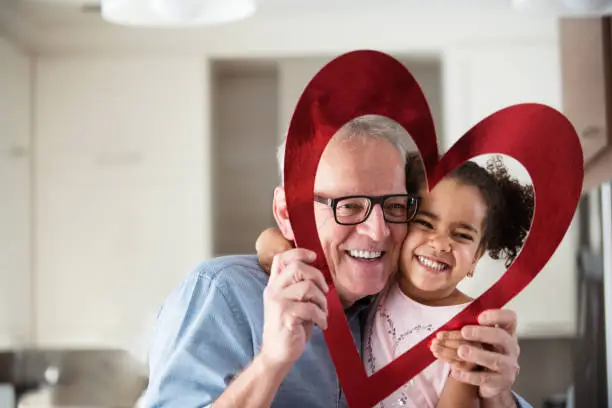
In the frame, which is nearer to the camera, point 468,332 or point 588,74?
point 468,332

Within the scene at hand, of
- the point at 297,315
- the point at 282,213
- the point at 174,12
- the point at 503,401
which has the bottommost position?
the point at 503,401

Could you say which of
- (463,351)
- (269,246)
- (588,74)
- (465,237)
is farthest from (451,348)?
(588,74)

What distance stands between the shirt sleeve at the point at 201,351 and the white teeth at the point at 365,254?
0.13 meters

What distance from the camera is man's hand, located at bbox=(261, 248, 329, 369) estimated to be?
0.63 metres

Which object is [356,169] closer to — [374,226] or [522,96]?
[374,226]

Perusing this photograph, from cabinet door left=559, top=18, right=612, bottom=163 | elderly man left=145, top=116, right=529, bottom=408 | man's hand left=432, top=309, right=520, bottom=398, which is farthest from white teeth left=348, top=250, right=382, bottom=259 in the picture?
cabinet door left=559, top=18, right=612, bottom=163

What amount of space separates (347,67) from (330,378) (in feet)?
1.08

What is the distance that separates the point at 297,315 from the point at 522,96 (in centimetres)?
38

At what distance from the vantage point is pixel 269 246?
678mm

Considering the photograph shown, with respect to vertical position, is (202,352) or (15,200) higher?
(15,200)

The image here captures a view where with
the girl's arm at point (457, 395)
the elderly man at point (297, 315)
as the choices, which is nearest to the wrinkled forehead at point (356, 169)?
the elderly man at point (297, 315)

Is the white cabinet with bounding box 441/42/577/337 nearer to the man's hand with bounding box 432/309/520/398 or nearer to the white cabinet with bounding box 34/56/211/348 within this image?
the man's hand with bounding box 432/309/520/398

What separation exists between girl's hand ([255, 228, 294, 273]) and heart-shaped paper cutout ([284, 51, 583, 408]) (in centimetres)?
3

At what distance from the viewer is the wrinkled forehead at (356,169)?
643 millimetres
